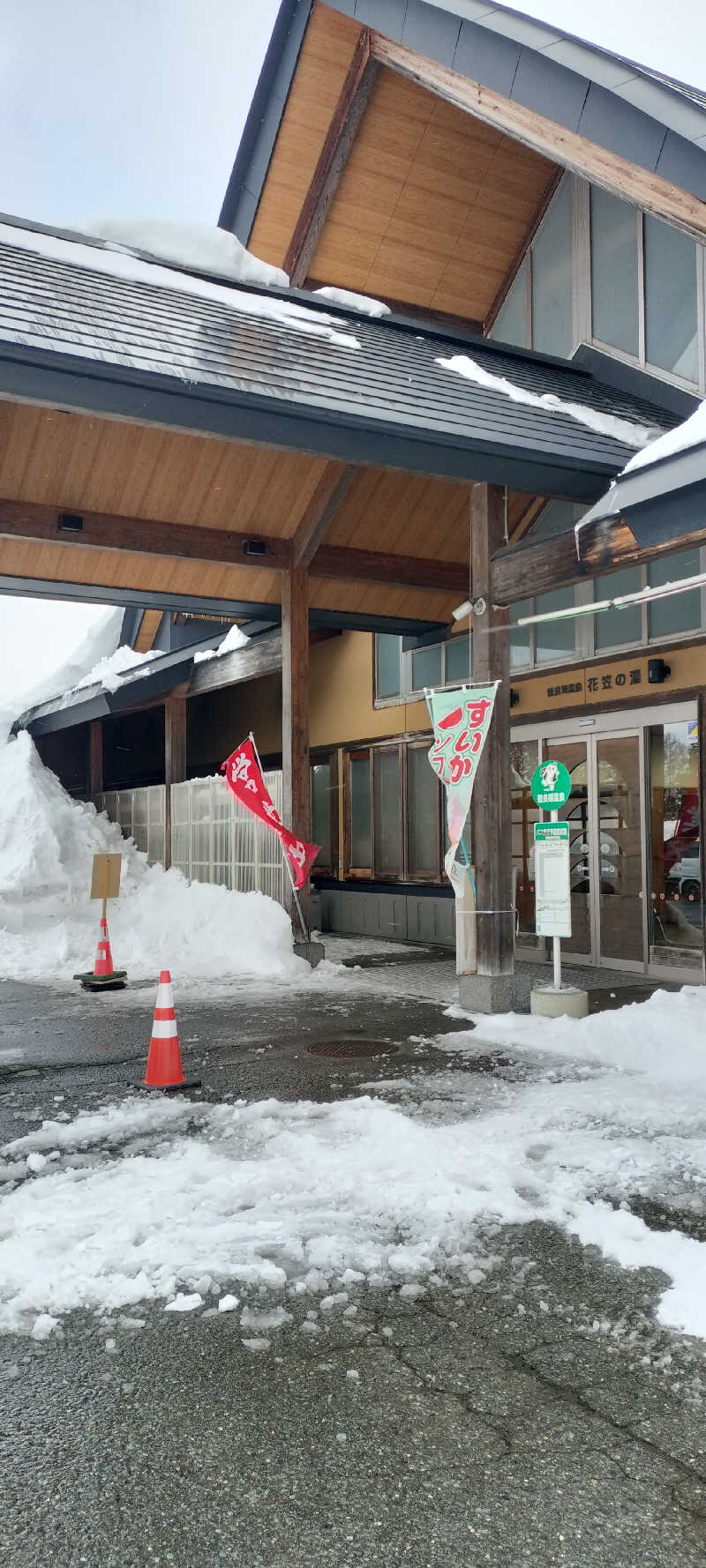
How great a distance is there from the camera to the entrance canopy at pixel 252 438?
762 centimetres

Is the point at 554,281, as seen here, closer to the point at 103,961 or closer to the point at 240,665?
the point at 240,665

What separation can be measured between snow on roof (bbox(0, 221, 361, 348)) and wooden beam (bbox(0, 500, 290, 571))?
2.39 metres

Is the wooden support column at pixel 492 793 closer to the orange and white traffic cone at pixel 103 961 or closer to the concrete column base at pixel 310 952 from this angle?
the concrete column base at pixel 310 952

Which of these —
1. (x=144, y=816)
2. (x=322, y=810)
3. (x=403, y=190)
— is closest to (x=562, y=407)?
(x=403, y=190)

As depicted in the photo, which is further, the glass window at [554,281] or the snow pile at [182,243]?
the glass window at [554,281]

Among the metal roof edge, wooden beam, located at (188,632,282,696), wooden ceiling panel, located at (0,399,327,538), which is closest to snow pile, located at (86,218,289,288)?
wooden ceiling panel, located at (0,399,327,538)

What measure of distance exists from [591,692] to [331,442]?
455cm

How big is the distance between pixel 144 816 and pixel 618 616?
10226 mm

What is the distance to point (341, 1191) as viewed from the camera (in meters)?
4.27

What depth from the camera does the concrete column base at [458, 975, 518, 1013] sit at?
886 cm

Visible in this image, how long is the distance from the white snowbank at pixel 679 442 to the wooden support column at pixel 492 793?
1996 millimetres

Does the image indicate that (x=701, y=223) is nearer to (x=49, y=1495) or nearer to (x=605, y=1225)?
(x=605, y=1225)

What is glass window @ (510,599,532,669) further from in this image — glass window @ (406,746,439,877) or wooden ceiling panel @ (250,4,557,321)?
wooden ceiling panel @ (250,4,557,321)

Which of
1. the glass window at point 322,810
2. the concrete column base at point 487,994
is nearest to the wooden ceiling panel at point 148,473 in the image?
the concrete column base at point 487,994
